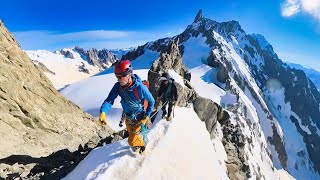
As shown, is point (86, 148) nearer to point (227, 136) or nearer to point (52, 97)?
point (52, 97)

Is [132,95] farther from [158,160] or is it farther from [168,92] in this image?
[168,92]

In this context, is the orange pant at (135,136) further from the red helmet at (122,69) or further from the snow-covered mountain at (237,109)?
the red helmet at (122,69)

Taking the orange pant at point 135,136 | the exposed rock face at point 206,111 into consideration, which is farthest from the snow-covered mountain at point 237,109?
the orange pant at point 135,136

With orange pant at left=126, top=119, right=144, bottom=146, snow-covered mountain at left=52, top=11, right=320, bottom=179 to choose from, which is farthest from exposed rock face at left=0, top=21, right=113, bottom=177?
snow-covered mountain at left=52, top=11, right=320, bottom=179

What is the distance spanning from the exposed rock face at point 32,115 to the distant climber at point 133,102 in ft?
27.8

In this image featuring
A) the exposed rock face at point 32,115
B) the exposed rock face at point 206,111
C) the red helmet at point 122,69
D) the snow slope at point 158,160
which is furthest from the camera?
the exposed rock face at point 206,111

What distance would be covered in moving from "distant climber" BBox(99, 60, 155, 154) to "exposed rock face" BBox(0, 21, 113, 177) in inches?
334

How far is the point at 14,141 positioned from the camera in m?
21.2

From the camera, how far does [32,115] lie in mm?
25156

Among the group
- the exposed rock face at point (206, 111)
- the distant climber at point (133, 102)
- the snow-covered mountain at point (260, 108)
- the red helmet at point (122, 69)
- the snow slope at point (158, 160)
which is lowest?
the snow-covered mountain at point (260, 108)

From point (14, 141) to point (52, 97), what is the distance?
7.98 m

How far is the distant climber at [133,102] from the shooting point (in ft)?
34.5

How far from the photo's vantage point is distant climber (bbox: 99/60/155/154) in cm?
1051

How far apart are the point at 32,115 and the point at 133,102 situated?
1600cm
